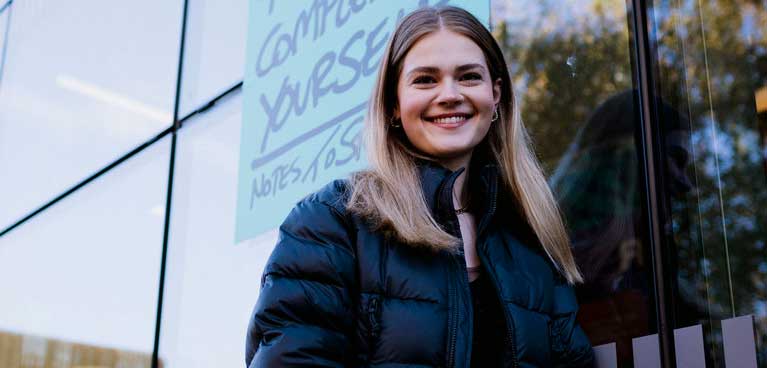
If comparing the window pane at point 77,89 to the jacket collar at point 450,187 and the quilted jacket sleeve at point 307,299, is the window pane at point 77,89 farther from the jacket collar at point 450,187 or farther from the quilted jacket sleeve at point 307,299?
the quilted jacket sleeve at point 307,299

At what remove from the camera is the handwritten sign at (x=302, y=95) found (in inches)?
127

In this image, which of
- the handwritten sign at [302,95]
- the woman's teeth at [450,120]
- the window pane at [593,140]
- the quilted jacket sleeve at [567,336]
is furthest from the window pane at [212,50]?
the quilted jacket sleeve at [567,336]

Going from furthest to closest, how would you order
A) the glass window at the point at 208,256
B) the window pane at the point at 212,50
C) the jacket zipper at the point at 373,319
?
the window pane at the point at 212,50, the glass window at the point at 208,256, the jacket zipper at the point at 373,319

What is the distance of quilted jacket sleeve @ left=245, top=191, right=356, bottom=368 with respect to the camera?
1682 millimetres

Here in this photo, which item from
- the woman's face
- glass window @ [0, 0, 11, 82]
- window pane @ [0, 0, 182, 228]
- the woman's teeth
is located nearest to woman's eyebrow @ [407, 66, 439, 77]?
the woman's face

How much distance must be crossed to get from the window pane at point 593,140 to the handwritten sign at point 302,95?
0.33 meters

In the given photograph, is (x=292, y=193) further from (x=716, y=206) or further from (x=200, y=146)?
(x=716, y=206)

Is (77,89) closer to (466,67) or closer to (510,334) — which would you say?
(466,67)

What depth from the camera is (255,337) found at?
1741mm

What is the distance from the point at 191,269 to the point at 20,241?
2315mm

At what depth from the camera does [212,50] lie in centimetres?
452

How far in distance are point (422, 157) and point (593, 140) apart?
2.13ft

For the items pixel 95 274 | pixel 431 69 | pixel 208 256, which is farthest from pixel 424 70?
pixel 95 274

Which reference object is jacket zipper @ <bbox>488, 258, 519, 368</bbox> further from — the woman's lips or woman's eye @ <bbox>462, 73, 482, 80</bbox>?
woman's eye @ <bbox>462, 73, 482, 80</bbox>
